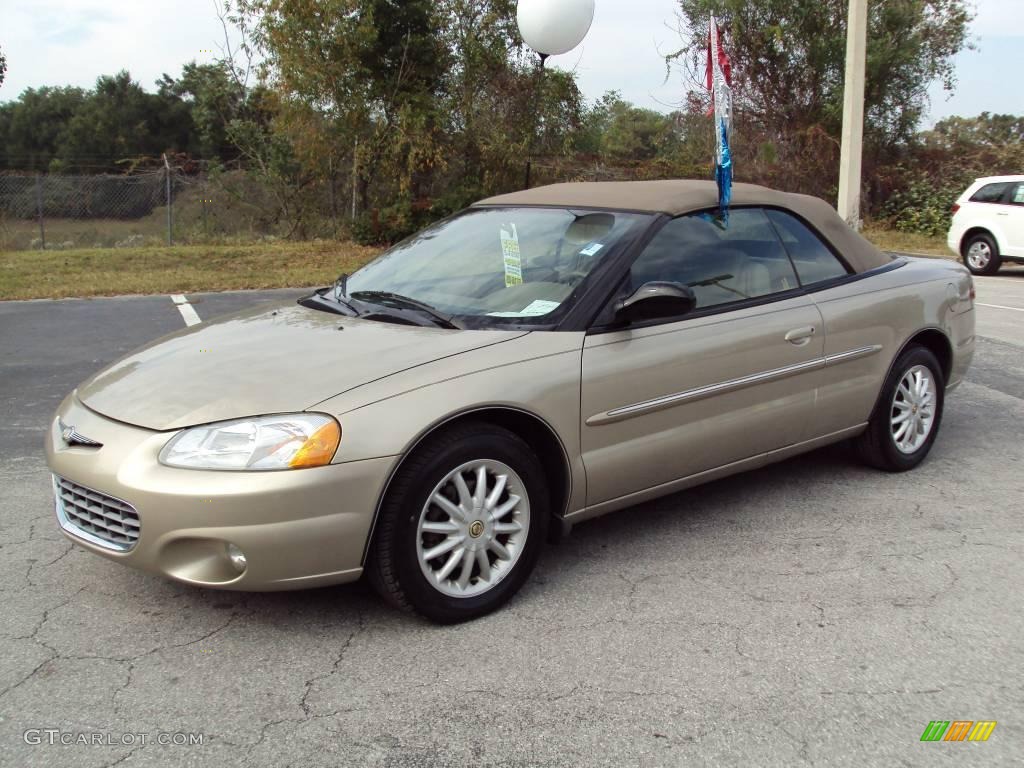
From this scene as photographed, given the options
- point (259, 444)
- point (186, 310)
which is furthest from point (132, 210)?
point (259, 444)

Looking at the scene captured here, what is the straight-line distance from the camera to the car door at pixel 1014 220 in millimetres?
14352

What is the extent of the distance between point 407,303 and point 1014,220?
524 inches

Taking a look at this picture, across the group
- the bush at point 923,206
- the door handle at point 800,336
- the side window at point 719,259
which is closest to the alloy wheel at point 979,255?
the bush at point 923,206

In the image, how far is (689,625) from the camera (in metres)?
3.30

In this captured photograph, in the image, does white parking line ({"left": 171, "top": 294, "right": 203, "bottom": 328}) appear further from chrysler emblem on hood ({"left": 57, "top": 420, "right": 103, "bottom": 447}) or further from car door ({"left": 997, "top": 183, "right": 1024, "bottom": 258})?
car door ({"left": 997, "top": 183, "right": 1024, "bottom": 258})

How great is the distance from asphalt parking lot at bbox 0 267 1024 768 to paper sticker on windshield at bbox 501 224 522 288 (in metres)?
1.13

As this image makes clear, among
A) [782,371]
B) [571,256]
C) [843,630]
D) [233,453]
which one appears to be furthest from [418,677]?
[782,371]

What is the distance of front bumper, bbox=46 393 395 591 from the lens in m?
2.93

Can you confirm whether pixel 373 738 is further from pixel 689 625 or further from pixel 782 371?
pixel 782 371

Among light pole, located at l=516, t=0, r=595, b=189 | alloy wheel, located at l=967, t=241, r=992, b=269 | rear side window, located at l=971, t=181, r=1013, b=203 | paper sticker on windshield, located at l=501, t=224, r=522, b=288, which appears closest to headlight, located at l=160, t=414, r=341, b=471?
paper sticker on windshield, located at l=501, t=224, r=522, b=288

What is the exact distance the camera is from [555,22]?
10438mm

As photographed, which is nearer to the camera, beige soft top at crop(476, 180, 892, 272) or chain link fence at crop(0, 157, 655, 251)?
beige soft top at crop(476, 180, 892, 272)

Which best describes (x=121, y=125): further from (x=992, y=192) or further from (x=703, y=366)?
(x=703, y=366)

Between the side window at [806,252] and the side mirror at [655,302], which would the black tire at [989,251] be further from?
the side mirror at [655,302]
